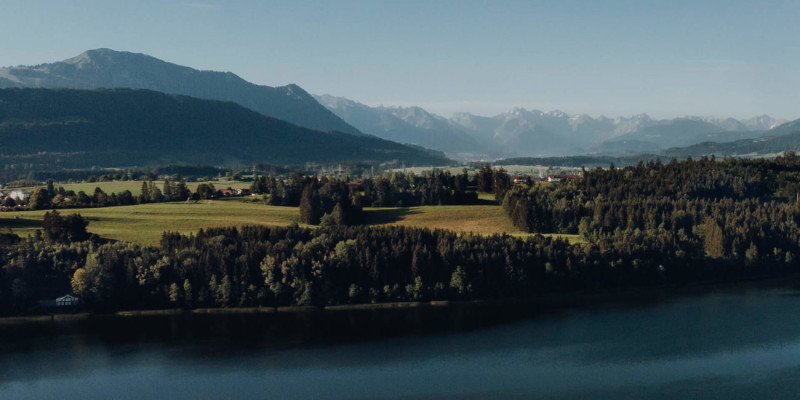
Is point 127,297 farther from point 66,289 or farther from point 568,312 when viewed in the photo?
point 568,312

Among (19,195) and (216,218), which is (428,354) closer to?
(216,218)

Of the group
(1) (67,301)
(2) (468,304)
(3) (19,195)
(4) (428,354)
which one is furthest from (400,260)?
(3) (19,195)

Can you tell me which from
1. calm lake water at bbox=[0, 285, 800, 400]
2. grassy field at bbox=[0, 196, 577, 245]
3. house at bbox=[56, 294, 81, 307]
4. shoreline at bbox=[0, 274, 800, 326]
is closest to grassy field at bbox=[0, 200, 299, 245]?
grassy field at bbox=[0, 196, 577, 245]

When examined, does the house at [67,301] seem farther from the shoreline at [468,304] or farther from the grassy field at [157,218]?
the grassy field at [157,218]

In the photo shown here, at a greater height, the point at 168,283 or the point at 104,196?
the point at 104,196

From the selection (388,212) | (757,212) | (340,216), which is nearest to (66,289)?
(340,216)

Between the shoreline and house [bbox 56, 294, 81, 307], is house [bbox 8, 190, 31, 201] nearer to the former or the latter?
house [bbox 56, 294, 81, 307]
